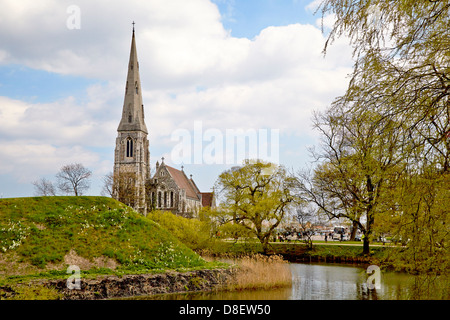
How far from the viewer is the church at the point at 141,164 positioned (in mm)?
70875

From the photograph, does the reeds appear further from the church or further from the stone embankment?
the church

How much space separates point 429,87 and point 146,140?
250 feet

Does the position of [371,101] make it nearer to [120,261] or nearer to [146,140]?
[120,261]

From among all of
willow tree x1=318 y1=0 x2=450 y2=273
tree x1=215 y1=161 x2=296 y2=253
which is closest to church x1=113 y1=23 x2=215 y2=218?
tree x1=215 y1=161 x2=296 y2=253

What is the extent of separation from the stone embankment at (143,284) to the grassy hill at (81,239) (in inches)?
34.4

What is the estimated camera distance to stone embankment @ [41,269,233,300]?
48.6ft

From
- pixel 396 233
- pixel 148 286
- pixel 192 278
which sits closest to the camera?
pixel 396 233

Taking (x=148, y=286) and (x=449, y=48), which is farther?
(x=148, y=286)

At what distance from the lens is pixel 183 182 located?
3155 inches

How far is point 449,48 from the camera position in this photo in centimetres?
583

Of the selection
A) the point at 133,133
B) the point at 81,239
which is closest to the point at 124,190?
the point at 133,133

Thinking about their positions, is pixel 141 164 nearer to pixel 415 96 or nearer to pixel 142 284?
pixel 142 284

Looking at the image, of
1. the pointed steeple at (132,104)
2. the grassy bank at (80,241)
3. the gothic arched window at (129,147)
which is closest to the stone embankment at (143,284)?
the grassy bank at (80,241)
